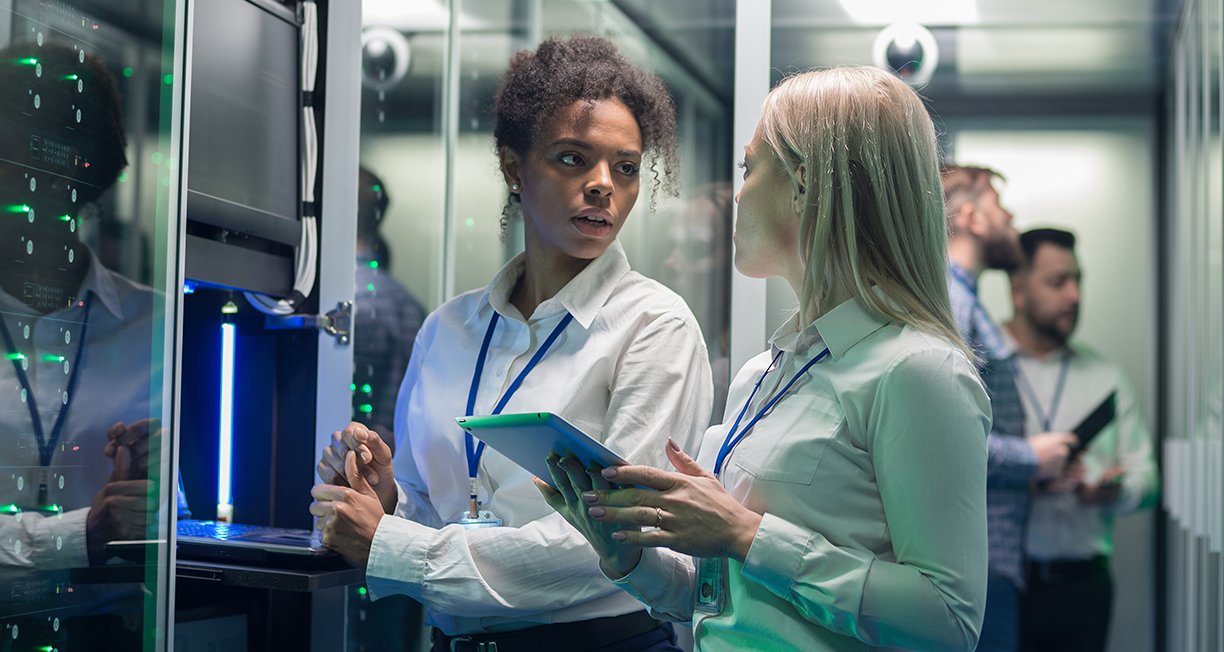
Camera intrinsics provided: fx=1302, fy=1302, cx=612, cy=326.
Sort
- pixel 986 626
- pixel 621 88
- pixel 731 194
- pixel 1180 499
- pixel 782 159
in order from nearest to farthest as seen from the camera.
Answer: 1. pixel 782 159
2. pixel 621 88
3. pixel 731 194
4. pixel 1180 499
5. pixel 986 626

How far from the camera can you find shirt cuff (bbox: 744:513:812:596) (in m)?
1.54

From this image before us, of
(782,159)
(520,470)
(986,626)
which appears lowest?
(986,626)

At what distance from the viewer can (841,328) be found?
1.66m

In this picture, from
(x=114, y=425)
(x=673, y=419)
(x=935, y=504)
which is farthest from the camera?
(x=673, y=419)

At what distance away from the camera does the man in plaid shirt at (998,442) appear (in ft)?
15.0

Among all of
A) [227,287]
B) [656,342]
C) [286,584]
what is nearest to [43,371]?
[286,584]

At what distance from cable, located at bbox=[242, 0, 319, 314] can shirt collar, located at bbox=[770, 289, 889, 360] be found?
1.29 m

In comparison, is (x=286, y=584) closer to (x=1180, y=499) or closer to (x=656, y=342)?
(x=656, y=342)

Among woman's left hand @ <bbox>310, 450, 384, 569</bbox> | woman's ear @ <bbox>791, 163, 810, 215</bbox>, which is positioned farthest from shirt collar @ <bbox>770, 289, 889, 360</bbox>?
woman's left hand @ <bbox>310, 450, 384, 569</bbox>

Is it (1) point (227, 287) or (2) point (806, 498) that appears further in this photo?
→ (1) point (227, 287)

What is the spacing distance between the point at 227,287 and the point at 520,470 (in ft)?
Answer: 2.45

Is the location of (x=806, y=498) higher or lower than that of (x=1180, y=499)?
higher

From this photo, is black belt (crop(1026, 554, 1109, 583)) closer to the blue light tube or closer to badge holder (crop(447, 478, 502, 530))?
the blue light tube

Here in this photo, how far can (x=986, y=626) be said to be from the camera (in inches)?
207
